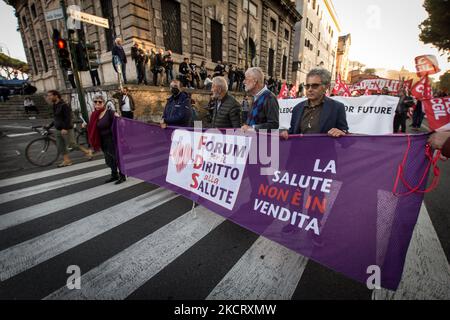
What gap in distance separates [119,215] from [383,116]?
8.22 meters

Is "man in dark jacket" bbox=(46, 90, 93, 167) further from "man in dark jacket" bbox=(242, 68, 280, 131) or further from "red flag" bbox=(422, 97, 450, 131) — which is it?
"red flag" bbox=(422, 97, 450, 131)

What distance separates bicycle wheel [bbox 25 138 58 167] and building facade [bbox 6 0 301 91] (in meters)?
7.56

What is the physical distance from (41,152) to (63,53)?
3690 millimetres

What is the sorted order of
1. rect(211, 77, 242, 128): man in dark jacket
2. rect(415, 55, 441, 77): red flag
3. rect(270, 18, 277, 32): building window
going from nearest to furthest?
rect(211, 77, 242, 128): man in dark jacket, rect(415, 55, 441, 77): red flag, rect(270, 18, 277, 32): building window

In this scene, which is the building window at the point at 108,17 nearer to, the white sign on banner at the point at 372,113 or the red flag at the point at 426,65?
the white sign on banner at the point at 372,113

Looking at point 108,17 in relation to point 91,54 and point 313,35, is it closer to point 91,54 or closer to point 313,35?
point 91,54

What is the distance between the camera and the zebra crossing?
78.4 inches

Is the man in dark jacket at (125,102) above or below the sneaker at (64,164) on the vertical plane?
above

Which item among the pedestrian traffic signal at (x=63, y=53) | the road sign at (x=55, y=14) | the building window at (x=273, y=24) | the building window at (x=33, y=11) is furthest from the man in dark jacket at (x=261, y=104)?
the building window at (x=273, y=24)

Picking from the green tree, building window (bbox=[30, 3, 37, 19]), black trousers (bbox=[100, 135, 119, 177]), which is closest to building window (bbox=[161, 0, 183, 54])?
black trousers (bbox=[100, 135, 119, 177])

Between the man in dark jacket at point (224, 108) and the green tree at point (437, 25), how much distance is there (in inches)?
1166

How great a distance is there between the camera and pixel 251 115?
308cm

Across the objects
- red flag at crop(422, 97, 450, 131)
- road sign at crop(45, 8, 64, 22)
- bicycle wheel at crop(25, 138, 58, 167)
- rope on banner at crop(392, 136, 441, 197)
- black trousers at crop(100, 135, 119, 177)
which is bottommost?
bicycle wheel at crop(25, 138, 58, 167)

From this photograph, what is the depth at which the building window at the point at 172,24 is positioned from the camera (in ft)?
43.8
